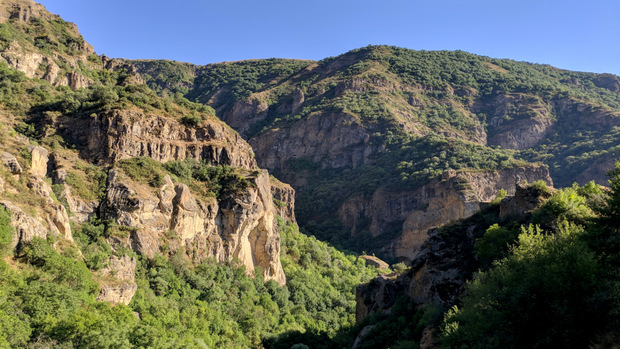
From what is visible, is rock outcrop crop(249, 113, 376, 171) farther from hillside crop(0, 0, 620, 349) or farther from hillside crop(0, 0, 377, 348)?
hillside crop(0, 0, 377, 348)

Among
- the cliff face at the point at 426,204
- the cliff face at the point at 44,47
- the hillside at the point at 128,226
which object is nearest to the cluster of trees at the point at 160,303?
the hillside at the point at 128,226

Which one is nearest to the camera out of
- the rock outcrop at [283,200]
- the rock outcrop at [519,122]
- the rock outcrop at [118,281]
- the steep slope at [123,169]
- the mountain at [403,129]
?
the rock outcrop at [118,281]

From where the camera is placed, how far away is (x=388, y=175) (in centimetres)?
10100

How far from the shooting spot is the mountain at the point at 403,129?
8956 cm

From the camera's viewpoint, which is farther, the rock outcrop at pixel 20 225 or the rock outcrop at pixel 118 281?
the rock outcrop at pixel 118 281

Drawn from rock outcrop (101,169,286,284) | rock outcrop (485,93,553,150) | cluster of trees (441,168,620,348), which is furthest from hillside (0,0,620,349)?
rock outcrop (485,93,553,150)

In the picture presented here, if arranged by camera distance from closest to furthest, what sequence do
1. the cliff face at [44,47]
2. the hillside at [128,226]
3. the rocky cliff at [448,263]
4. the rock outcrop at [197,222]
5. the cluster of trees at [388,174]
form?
the hillside at [128,226], the rocky cliff at [448,263], the rock outcrop at [197,222], the cliff face at [44,47], the cluster of trees at [388,174]

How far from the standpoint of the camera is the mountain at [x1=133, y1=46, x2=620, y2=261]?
294 feet

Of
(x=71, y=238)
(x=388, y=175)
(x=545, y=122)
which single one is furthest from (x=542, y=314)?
(x=545, y=122)

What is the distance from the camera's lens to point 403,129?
4656 inches

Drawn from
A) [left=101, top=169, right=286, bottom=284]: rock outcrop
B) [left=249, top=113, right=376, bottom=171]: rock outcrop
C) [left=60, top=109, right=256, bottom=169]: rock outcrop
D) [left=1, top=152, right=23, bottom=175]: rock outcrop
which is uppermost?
[left=249, top=113, right=376, bottom=171]: rock outcrop

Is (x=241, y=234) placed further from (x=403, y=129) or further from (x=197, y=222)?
(x=403, y=129)

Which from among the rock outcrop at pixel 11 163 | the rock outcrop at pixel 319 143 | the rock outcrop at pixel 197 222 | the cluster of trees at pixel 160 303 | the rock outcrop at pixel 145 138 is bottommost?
the cluster of trees at pixel 160 303

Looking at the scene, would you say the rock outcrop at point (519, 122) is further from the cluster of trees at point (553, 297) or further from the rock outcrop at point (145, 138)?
the cluster of trees at point (553, 297)
